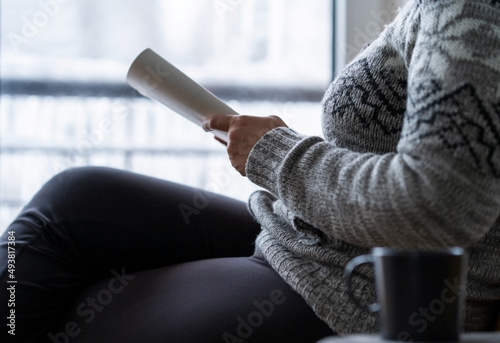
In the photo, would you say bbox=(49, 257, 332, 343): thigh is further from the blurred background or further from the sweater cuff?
the blurred background

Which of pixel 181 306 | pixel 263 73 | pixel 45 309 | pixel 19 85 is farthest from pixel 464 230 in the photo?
pixel 19 85

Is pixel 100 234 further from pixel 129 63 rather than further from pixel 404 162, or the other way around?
pixel 129 63

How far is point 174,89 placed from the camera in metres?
0.94

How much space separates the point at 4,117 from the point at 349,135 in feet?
3.43

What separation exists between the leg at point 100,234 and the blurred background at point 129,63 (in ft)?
1.75

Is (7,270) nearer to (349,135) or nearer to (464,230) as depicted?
Result: (349,135)

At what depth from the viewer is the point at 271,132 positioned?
79 cm

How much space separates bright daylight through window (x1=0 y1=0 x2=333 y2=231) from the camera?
1602 mm

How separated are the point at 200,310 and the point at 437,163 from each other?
339mm

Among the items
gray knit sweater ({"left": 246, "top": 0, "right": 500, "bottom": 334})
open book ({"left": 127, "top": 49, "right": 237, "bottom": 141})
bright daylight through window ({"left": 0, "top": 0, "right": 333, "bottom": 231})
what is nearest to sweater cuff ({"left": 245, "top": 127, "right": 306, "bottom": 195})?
gray knit sweater ({"left": 246, "top": 0, "right": 500, "bottom": 334})

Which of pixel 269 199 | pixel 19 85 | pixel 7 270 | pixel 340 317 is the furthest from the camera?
pixel 19 85

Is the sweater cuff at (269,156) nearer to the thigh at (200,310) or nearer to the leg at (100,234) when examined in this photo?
the thigh at (200,310)

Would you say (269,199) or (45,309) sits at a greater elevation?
(269,199)

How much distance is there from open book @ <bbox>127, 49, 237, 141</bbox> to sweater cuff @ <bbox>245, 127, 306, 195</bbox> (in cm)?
13
